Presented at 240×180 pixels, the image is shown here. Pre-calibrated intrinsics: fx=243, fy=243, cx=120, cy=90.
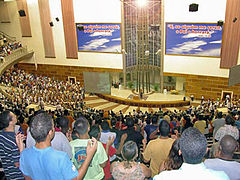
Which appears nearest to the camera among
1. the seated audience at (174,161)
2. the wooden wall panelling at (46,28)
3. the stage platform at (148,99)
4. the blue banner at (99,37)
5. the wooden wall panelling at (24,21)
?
the seated audience at (174,161)

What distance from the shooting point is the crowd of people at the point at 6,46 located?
606 inches

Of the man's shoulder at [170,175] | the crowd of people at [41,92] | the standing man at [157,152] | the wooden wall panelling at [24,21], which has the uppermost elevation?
the wooden wall panelling at [24,21]

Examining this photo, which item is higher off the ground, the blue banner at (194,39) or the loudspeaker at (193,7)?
the loudspeaker at (193,7)

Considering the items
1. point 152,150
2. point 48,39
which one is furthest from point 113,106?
point 152,150

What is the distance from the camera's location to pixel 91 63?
16391 millimetres

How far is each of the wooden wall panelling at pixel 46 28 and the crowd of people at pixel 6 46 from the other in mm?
2008

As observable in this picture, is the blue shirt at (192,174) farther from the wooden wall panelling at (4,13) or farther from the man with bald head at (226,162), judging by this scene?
the wooden wall panelling at (4,13)

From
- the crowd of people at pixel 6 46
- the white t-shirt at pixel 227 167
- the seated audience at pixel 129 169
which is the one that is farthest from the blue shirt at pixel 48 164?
the crowd of people at pixel 6 46

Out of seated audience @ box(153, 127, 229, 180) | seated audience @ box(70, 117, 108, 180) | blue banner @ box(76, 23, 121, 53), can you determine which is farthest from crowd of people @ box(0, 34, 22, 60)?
seated audience @ box(153, 127, 229, 180)

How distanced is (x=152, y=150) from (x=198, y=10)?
12.1 metres

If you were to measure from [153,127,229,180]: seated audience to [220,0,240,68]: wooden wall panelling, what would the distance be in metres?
12.6

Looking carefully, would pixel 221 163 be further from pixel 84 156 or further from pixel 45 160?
pixel 45 160

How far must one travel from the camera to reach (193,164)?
1.71 m

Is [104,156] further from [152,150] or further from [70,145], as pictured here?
[152,150]
